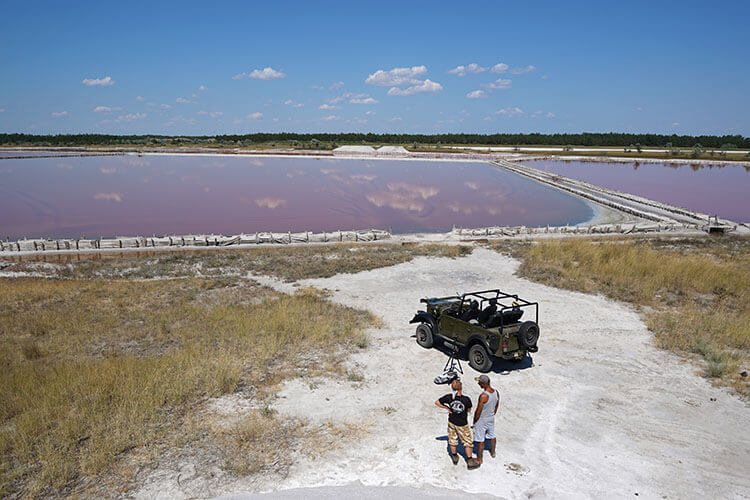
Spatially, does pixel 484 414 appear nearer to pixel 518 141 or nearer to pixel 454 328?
pixel 454 328

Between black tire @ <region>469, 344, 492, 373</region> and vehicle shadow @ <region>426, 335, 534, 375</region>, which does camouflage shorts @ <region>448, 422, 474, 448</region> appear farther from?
vehicle shadow @ <region>426, 335, 534, 375</region>

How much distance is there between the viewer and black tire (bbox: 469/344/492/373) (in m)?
10.5

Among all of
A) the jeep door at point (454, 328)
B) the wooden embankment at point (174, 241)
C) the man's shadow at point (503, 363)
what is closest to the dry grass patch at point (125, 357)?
the jeep door at point (454, 328)

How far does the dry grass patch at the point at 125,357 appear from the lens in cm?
768

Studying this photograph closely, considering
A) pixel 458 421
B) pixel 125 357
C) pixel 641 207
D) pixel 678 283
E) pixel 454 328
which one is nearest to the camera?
pixel 458 421

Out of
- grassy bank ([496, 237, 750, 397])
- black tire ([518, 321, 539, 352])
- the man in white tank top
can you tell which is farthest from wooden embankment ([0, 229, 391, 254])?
the man in white tank top

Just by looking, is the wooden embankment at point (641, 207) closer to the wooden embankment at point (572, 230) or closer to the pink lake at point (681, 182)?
the wooden embankment at point (572, 230)

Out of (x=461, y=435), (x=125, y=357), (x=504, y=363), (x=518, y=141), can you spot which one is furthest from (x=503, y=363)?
(x=518, y=141)

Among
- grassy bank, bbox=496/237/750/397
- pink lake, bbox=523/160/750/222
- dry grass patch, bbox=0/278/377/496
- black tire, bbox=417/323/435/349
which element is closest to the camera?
dry grass patch, bbox=0/278/377/496

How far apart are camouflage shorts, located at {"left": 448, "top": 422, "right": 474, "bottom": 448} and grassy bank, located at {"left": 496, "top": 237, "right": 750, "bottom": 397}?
6.61 m

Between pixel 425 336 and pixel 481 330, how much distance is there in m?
1.88

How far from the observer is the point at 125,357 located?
36.7 ft

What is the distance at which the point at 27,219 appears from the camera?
1403 inches

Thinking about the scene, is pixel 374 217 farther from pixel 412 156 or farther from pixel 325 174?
pixel 412 156
